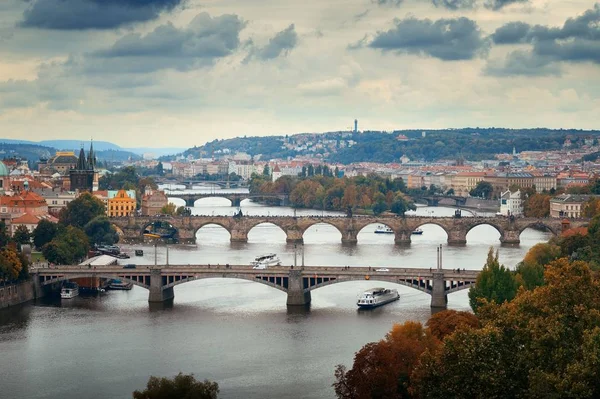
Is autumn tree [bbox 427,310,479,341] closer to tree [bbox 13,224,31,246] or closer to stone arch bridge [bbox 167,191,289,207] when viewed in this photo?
tree [bbox 13,224,31,246]

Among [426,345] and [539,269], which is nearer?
[426,345]

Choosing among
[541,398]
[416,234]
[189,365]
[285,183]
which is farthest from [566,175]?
[541,398]

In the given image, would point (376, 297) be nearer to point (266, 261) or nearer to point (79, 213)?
point (266, 261)

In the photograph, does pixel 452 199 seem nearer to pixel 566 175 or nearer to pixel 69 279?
pixel 566 175

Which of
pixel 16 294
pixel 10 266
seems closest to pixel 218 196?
pixel 16 294

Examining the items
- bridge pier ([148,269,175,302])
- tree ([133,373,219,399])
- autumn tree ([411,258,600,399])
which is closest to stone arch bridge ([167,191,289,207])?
bridge pier ([148,269,175,302])

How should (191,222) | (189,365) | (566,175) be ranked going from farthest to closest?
(566,175)
(191,222)
(189,365)
